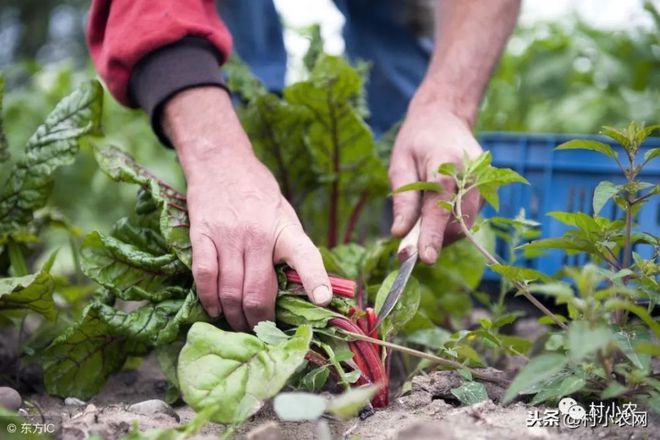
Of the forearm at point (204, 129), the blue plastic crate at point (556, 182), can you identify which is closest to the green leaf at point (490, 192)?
the forearm at point (204, 129)

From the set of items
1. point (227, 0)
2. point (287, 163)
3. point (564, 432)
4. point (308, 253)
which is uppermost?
point (227, 0)

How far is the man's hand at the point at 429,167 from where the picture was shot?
1.58 metres

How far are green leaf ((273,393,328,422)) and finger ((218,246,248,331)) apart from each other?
0.41 meters

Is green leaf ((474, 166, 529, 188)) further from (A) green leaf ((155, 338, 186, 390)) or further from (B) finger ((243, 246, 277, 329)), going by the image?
(A) green leaf ((155, 338, 186, 390))

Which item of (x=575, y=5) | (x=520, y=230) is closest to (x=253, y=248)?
(x=520, y=230)

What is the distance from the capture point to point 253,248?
1.41m

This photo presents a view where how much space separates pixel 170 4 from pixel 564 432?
3.99 feet

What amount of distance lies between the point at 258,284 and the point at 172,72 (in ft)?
1.80

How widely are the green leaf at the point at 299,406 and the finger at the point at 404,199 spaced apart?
0.72 metres

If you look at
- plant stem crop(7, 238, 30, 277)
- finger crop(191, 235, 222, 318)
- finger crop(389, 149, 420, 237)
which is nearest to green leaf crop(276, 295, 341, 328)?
finger crop(191, 235, 222, 318)

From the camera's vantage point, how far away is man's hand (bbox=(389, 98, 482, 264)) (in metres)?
1.58

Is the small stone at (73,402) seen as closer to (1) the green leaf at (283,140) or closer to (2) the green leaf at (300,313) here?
(2) the green leaf at (300,313)

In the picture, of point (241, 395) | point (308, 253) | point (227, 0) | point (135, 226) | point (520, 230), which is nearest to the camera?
point (241, 395)

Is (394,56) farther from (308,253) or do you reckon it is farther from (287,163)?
(308,253)
